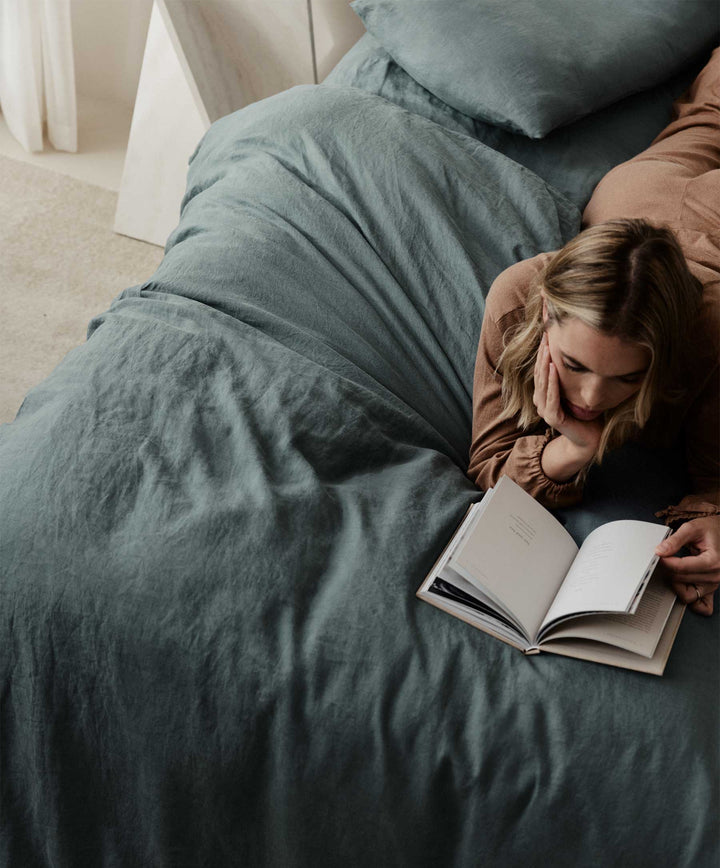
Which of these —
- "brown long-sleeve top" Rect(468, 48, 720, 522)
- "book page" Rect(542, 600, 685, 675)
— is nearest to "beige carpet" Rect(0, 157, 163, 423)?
"brown long-sleeve top" Rect(468, 48, 720, 522)

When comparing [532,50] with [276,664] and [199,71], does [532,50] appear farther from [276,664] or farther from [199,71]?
[276,664]

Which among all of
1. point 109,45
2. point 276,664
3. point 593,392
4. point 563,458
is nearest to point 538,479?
point 563,458

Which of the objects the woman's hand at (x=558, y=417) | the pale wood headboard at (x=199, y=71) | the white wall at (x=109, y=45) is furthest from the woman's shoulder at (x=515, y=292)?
the white wall at (x=109, y=45)

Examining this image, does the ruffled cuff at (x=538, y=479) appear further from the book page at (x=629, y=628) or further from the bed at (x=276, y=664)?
the book page at (x=629, y=628)

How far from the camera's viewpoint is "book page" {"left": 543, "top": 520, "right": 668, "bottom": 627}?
972 millimetres

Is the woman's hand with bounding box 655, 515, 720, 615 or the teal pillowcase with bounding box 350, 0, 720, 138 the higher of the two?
the teal pillowcase with bounding box 350, 0, 720, 138

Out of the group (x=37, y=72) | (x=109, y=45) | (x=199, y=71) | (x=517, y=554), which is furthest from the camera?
(x=109, y=45)

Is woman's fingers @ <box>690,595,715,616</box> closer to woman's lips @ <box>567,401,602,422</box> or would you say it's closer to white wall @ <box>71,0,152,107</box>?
woman's lips @ <box>567,401,602,422</box>

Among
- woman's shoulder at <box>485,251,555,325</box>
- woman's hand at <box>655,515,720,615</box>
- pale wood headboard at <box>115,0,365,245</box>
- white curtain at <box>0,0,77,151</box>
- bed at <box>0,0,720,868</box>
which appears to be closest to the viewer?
bed at <box>0,0,720,868</box>

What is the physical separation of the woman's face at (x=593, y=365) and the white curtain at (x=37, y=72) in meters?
1.95

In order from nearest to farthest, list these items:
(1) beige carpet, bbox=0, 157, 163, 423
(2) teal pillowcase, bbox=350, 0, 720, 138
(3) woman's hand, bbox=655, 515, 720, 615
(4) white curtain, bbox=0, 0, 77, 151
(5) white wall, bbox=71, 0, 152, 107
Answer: (3) woman's hand, bbox=655, 515, 720, 615, (2) teal pillowcase, bbox=350, 0, 720, 138, (1) beige carpet, bbox=0, 157, 163, 423, (4) white curtain, bbox=0, 0, 77, 151, (5) white wall, bbox=71, 0, 152, 107

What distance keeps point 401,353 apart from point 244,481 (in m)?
0.40

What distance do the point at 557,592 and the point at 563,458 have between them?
0.64 feet

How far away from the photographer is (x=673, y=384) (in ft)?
3.77
